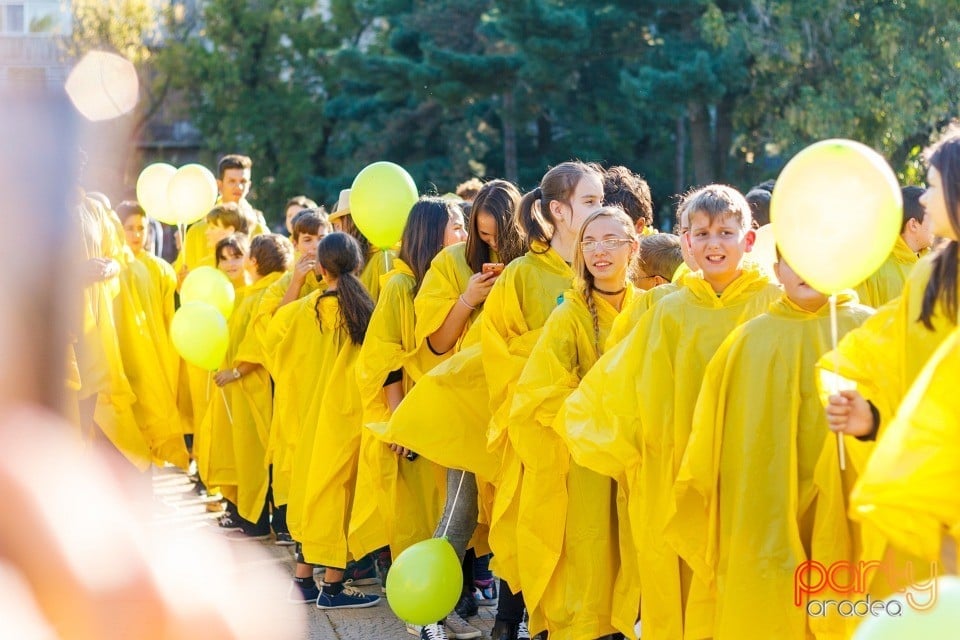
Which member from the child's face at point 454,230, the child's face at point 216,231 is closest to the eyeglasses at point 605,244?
the child's face at point 454,230

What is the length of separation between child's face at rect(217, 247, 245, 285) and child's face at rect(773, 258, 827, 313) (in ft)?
17.3

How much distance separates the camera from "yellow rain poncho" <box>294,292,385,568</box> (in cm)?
656

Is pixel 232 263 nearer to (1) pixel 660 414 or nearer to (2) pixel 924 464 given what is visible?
(1) pixel 660 414

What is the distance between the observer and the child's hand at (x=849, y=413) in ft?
11.3

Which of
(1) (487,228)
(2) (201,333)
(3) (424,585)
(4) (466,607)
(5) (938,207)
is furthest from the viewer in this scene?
(2) (201,333)

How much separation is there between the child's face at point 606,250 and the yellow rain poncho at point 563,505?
134 mm

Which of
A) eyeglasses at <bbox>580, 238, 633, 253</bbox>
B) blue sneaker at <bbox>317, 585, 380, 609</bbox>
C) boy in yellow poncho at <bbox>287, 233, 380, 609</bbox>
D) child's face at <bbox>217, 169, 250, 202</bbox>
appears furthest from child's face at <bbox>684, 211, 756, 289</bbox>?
child's face at <bbox>217, 169, 250, 202</bbox>

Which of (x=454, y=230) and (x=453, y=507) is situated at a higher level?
(x=454, y=230)

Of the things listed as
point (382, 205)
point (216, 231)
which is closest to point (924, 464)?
point (382, 205)

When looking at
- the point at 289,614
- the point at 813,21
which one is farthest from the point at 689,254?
the point at 813,21

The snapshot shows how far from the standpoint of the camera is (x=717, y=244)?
439 cm

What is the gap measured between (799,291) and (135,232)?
655 centimetres

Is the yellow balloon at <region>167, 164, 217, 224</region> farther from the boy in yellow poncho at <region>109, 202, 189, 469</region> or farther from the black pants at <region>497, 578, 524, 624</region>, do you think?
the black pants at <region>497, 578, 524, 624</region>

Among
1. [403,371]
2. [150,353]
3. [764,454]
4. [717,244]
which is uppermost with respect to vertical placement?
[717,244]
